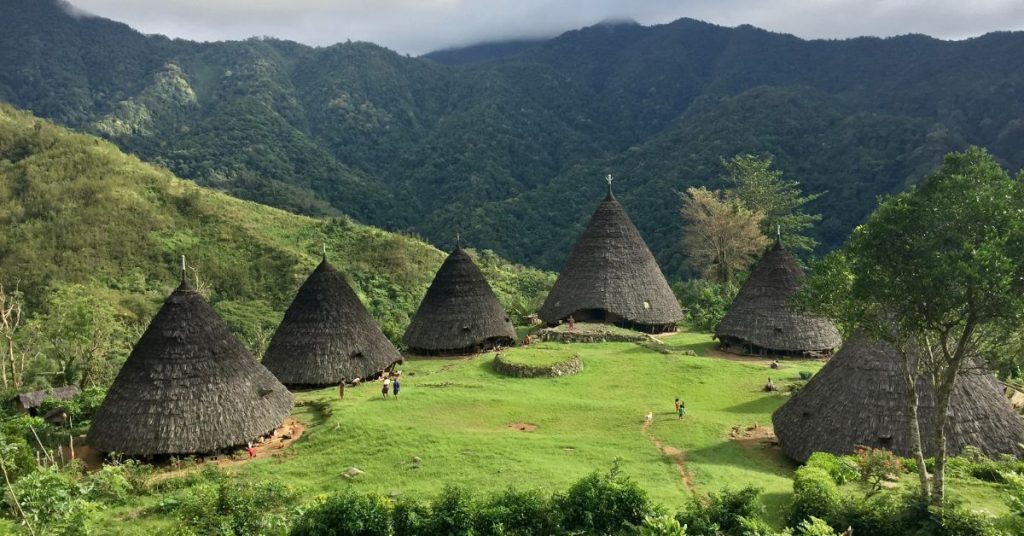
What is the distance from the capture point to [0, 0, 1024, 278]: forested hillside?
5975cm

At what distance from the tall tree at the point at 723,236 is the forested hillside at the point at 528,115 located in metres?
5.60

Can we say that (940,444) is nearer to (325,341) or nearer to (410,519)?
(410,519)

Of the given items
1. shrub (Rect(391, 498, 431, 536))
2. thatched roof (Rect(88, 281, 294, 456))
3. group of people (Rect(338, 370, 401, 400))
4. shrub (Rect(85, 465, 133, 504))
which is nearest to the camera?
shrub (Rect(391, 498, 431, 536))

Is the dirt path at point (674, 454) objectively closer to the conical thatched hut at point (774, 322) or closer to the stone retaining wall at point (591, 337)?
the stone retaining wall at point (591, 337)

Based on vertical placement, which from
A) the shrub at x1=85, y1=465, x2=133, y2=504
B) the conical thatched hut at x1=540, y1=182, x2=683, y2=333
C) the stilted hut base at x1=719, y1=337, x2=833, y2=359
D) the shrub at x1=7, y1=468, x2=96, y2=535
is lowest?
the shrub at x1=85, y1=465, x2=133, y2=504

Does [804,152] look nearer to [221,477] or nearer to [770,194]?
[770,194]

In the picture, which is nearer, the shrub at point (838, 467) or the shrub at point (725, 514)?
the shrub at point (725, 514)

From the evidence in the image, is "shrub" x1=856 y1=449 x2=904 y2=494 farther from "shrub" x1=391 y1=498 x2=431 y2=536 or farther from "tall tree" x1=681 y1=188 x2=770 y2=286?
"tall tree" x1=681 y1=188 x2=770 y2=286

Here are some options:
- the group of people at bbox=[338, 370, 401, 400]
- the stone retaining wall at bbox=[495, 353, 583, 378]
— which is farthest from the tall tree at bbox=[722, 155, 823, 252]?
the group of people at bbox=[338, 370, 401, 400]

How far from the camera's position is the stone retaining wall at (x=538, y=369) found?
24.0 metres

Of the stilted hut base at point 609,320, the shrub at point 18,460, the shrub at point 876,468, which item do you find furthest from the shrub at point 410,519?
the stilted hut base at point 609,320

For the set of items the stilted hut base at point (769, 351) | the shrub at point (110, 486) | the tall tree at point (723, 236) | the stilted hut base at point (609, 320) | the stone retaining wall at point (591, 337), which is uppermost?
the tall tree at point (723, 236)

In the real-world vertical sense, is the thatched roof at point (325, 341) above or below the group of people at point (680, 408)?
above

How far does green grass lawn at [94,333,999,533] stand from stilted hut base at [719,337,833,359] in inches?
27.0
